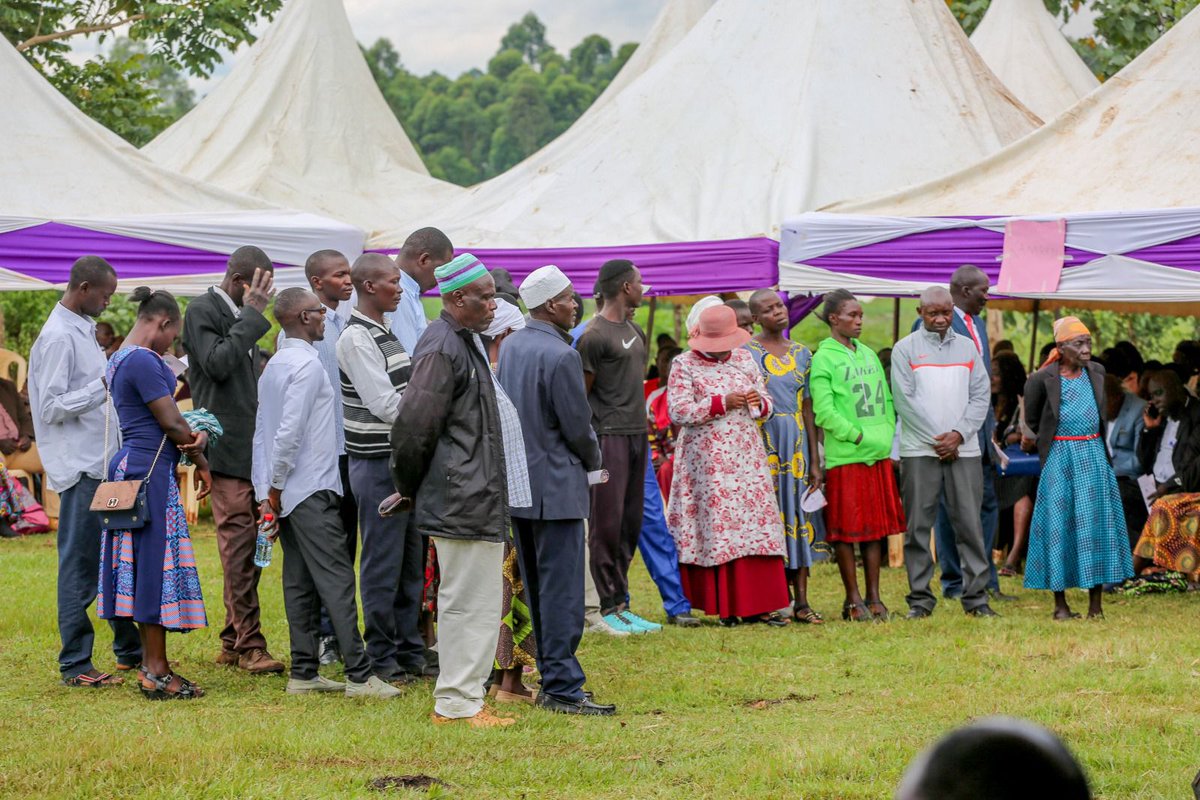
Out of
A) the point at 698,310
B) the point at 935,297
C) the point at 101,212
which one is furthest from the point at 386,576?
the point at 101,212

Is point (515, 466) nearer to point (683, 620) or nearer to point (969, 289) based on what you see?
point (683, 620)

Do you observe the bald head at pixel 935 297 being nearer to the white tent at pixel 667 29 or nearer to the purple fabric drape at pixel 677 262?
the purple fabric drape at pixel 677 262

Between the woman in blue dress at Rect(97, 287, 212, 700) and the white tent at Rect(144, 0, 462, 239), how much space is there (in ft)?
23.2

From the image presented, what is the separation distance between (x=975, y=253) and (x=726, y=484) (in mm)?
2489

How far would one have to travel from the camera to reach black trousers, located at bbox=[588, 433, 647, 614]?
26.1 ft

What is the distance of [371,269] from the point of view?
6043 mm

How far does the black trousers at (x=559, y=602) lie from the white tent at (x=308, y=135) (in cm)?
774

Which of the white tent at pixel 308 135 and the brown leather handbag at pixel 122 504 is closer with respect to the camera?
the brown leather handbag at pixel 122 504

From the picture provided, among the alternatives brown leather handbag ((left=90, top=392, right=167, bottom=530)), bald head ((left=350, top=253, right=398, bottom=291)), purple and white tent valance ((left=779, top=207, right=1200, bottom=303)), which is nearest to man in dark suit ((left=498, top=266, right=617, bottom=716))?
bald head ((left=350, top=253, right=398, bottom=291))

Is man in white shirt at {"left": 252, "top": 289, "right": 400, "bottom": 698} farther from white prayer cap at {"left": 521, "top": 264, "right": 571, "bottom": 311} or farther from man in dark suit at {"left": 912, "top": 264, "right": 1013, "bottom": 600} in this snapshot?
man in dark suit at {"left": 912, "top": 264, "right": 1013, "bottom": 600}

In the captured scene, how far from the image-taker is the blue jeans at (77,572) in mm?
6406

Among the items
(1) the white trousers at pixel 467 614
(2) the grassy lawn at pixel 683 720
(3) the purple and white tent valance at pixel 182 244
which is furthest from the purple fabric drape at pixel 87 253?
(1) the white trousers at pixel 467 614

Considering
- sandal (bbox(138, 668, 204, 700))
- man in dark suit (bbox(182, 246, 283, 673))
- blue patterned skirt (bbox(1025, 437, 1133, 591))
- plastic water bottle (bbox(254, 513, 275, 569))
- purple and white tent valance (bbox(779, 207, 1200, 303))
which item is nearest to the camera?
sandal (bbox(138, 668, 204, 700))

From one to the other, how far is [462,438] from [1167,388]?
624cm
